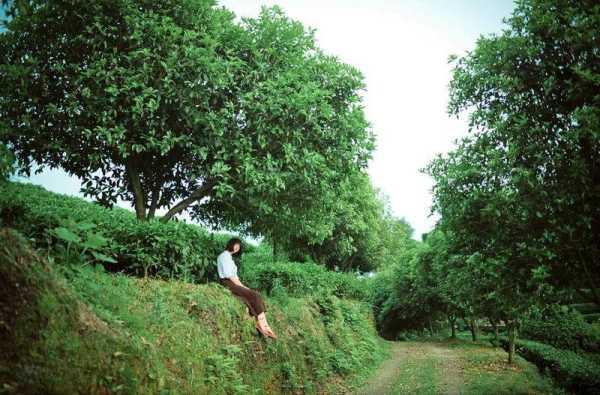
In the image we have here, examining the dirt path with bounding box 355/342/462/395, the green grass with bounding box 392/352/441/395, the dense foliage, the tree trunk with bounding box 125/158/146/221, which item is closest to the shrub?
the dirt path with bounding box 355/342/462/395

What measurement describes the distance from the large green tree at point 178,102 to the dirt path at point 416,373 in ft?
28.9

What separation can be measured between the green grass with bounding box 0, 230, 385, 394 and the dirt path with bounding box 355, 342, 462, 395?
5.88 metres

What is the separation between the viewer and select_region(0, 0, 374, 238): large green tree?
35.5ft

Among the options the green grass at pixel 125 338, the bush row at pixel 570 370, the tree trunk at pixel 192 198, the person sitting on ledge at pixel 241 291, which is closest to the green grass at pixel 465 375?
the bush row at pixel 570 370

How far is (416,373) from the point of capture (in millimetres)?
19469

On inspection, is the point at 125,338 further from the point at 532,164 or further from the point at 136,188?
the point at 532,164

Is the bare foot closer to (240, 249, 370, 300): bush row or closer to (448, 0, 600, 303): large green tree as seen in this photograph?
(240, 249, 370, 300): bush row

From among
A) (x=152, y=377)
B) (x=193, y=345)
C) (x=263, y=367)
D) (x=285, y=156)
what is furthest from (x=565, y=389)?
(x=152, y=377)

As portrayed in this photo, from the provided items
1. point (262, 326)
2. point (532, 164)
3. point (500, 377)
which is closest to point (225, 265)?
point (262, 326)

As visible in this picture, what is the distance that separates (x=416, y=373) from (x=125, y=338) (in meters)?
17.5

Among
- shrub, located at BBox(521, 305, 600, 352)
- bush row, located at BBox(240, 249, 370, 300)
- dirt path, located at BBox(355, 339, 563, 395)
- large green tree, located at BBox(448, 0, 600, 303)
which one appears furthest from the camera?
shrub, located at BBox(521, 305, 600, 352)

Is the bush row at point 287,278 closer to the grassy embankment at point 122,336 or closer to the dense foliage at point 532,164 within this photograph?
the grassy embankment at point 122,336

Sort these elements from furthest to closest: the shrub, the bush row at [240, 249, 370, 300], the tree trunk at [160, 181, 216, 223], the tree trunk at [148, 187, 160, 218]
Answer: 1. the shrub
2. the bush row at [240, 249, 370, 300]
3. the tree trunk at [148, 187, 160, 218]
4. the tree trunk at [160, 181, 216, 223]

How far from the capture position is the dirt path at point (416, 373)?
52.6 feet
